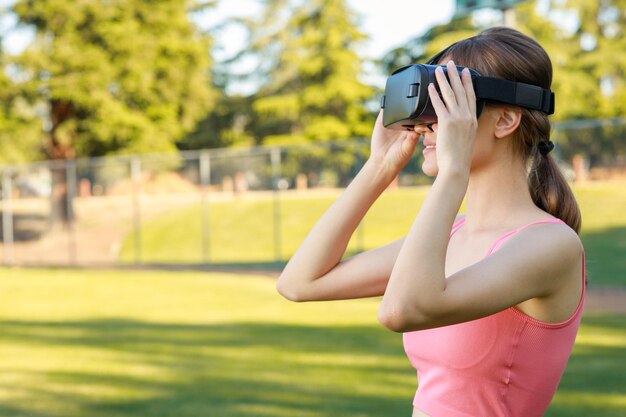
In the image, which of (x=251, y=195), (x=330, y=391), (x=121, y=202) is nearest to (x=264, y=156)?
(x=251, y=195)

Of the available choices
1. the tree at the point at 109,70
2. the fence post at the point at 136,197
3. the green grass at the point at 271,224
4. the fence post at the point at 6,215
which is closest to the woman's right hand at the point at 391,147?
the green grass at the point at 271,224

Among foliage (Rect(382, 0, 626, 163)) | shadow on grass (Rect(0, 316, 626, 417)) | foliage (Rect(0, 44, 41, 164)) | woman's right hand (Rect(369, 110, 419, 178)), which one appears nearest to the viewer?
woman's right hand (Rect(369, 110, 419, 178))

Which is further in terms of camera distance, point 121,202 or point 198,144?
point 198,144

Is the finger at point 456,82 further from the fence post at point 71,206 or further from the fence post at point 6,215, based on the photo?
the fence post at point 6,215

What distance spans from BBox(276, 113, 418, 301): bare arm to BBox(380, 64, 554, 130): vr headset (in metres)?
0.25

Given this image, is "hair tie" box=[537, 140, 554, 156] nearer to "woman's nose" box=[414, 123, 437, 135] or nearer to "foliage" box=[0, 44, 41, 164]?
"woman's nose" box=[414, 123, 437, 135]

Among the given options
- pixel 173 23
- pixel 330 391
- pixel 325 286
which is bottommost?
pixel 330 391

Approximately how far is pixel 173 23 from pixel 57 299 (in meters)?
21.0

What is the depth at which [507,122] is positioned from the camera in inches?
76.2

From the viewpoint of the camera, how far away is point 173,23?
34.2 meters

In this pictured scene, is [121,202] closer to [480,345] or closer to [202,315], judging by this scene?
[202,315]

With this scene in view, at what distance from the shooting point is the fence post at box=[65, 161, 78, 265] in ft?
79.2

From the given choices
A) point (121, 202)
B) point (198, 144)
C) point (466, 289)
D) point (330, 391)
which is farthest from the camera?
point (198, 144)

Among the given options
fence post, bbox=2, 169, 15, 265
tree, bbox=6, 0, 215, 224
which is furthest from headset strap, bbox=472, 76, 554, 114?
tree, bbox=6, 0, 215, 224
